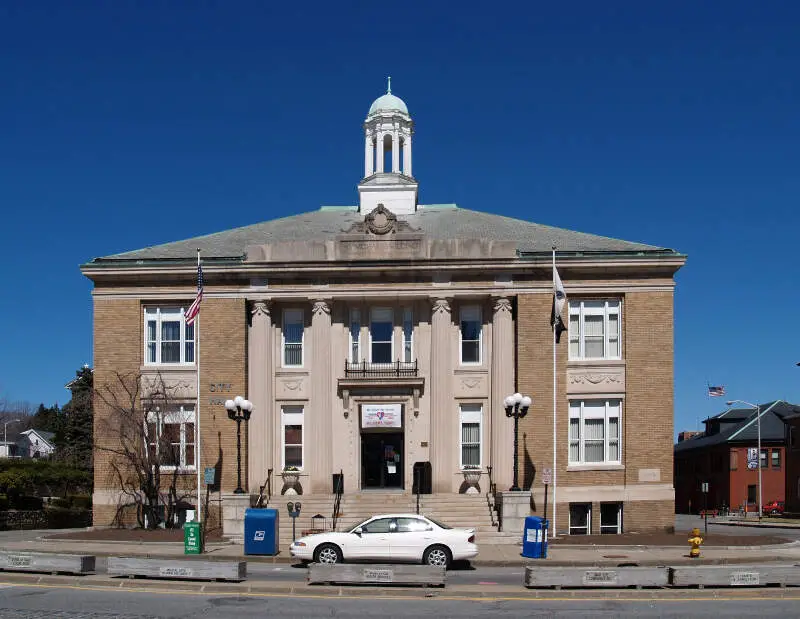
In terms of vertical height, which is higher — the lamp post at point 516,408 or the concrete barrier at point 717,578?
the lamp post at point 516,408

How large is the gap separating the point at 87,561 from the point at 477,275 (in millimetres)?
19485

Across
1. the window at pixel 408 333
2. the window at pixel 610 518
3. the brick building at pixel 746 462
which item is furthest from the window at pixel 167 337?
the brick building at pixel 746 462

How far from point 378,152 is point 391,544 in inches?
1032

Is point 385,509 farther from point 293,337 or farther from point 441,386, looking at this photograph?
point 293,337

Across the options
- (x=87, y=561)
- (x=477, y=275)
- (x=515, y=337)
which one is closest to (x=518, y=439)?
(x=515, y=337)

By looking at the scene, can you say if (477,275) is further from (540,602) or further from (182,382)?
(540,602)

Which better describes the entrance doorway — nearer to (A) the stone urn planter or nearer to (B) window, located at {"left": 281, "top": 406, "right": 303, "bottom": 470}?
(B) window, located at {"left": 281, "top": 406, "right": 303, "bottom": 470}

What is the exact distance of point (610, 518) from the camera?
37.1 m

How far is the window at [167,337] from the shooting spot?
126 ft

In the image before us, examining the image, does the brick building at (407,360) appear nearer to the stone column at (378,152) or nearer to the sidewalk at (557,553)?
the sidewalk at (557,553)

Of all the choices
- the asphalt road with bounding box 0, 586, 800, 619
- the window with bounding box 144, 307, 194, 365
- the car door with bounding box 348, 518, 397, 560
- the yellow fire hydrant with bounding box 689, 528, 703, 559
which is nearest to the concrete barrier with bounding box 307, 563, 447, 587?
the asphalt road with bounding box 0, 586, 800, 619

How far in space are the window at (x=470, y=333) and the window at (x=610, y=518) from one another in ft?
24.7

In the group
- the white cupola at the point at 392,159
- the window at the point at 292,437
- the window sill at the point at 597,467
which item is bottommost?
the window sill at the point at 597,467

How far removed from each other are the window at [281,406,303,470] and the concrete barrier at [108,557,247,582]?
16.0 metres
